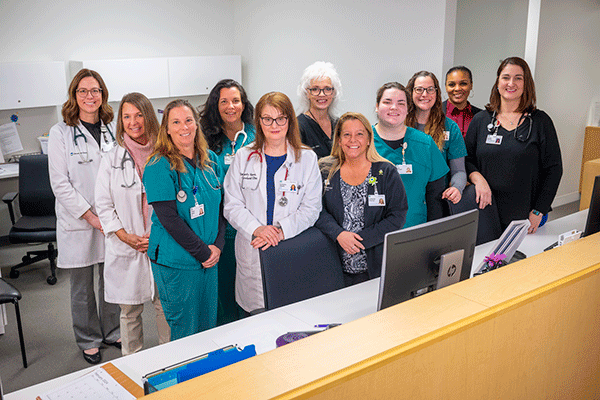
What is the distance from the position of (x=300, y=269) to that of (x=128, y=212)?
101cm

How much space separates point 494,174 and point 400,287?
1769 mm

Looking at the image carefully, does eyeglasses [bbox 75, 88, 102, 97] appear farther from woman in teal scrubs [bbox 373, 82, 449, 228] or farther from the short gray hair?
woman in teal scrubs [bbox 373, 82, 449, 228]

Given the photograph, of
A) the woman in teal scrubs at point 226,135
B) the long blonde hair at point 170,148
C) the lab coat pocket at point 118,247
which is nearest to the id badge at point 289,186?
the long blonde hair at point 170,148

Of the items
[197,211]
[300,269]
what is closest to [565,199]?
[300,269]

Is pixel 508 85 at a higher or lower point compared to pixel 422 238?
higher

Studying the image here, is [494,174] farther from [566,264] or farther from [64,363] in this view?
[64,363]

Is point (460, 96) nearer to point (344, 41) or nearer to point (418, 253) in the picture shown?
point (344, 41)

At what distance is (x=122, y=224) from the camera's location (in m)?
2.71

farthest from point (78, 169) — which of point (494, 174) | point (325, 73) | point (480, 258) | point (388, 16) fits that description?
point (388, 16)

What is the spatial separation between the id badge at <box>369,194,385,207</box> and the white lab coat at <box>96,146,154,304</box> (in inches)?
45.9

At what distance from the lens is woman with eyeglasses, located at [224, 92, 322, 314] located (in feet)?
8.44

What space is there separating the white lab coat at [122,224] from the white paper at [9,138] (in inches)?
126

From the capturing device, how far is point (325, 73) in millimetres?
3209

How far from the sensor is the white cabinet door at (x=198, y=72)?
5.92m
